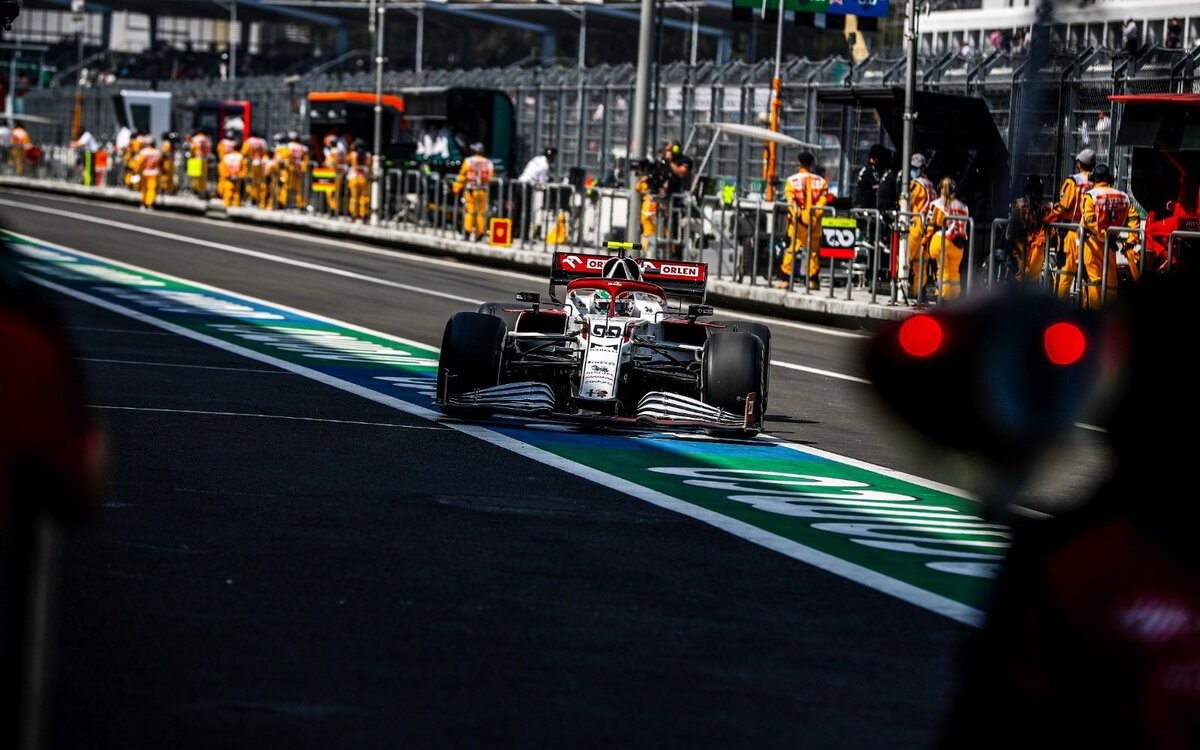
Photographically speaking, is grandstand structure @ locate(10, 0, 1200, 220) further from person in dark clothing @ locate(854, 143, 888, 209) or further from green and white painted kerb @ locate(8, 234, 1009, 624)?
green and white painted kerb @ locate(8, 234, 1009, 624)

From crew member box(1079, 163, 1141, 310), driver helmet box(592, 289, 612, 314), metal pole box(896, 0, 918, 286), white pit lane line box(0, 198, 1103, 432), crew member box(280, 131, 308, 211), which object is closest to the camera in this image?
driver helmet box(592, 289, 612, 314)

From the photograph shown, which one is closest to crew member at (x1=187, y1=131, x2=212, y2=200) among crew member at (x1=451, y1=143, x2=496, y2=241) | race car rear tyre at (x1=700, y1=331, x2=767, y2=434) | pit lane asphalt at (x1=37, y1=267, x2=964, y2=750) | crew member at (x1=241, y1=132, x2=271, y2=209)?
crew member at (x1=241, y1=132, x2=271, y2=209)

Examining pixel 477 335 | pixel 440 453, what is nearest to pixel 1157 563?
pixel 440 453

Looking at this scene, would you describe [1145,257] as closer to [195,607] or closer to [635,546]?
[635,546]

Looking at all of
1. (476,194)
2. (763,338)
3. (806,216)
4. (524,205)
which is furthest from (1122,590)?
(476,194)

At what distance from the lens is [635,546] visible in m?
7.57

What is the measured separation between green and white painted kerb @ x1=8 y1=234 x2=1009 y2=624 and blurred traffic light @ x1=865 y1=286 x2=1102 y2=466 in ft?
4.17

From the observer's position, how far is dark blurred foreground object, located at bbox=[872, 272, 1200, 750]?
6.23 feet

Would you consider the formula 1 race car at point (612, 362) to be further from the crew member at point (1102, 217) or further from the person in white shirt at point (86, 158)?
the person in white shirt at point (86, 158)

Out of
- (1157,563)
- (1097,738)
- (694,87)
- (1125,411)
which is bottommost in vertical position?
(1097,738)

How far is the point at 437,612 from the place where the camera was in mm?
6109

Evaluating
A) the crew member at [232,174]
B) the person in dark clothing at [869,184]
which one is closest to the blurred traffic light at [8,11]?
the person in dark clothing at [869,184]

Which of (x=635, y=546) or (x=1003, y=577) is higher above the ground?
(x=1003, y=577)

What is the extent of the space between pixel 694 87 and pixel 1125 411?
33421mm
